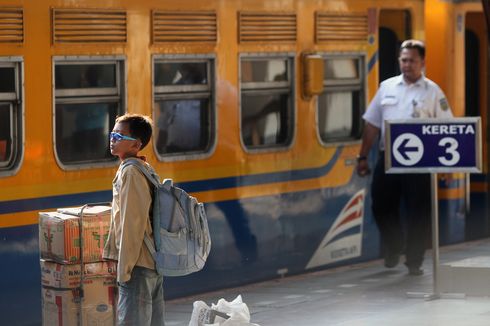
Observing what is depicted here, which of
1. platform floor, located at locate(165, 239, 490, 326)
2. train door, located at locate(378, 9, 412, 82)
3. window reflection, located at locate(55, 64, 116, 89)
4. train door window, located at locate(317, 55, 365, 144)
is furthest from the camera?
train door, located at locate(378, 9, 412, 82)

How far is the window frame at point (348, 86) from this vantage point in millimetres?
13430

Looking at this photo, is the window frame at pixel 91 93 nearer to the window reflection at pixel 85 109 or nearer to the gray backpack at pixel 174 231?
the window reflection at pixel 85 109

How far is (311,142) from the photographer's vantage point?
1325cm

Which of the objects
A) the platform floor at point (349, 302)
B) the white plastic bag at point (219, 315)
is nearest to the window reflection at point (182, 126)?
the platform floor at point (349, 302)

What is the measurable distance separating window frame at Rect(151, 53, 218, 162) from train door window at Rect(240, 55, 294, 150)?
Answer: 16.2 inches

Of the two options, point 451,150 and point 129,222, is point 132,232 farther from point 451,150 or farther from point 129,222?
point 451,150

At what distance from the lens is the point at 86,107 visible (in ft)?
35.5

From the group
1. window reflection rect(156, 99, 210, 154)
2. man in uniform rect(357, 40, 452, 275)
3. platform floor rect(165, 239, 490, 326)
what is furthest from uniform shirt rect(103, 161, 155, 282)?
man in uniform rect(357, 40, 452, 275)

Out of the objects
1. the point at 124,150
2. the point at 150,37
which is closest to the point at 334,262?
the point at 150,37

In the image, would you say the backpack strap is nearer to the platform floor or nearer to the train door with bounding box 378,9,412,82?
the platform floor

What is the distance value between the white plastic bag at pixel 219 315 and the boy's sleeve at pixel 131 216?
100 centimetres

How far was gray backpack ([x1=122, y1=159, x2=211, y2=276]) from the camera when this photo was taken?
8.00 metres

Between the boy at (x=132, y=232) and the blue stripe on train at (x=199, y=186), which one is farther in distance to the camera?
the blue stripe on train at (x=199, y=186)

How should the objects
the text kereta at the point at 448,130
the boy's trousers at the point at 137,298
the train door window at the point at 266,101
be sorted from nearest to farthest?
the boy's trousers at the point at 137,298
the text kereta at the point at 448,130
the train door window at the point at 266,101
